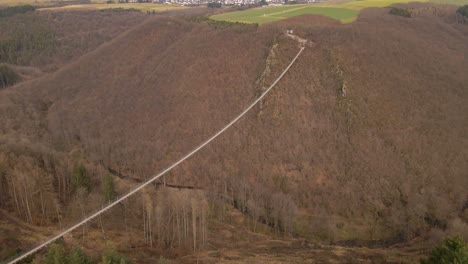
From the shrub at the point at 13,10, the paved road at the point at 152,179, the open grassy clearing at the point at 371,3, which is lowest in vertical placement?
the paved road at the point at 152,179

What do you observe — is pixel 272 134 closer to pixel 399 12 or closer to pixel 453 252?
pixel 453 252

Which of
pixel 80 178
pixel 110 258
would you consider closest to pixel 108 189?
pixel 80 178

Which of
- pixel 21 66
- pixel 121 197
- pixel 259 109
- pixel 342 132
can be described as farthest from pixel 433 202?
pixel 21 66

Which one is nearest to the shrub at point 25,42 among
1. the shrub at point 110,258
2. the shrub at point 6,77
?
the shrub at point 6,77

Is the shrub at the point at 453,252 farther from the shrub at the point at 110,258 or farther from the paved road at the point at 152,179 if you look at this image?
the paved road at the point at 152,179

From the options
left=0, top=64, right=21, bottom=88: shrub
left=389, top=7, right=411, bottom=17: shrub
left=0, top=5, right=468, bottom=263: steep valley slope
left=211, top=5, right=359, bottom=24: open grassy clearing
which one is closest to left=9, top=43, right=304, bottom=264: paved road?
left=0, top=5, right=468, bottom=263: steep valley slope

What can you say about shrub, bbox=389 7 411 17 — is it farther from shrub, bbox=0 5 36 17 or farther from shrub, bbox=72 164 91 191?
shrub, bbox=0 5 36 17

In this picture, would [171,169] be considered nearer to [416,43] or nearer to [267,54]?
[267,54]
